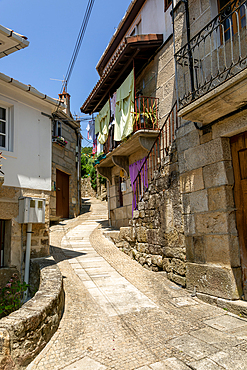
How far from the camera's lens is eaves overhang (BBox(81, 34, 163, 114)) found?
7895 millimetres

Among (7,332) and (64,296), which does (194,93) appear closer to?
(64,296)

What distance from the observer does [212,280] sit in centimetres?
412

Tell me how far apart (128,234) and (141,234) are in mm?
696

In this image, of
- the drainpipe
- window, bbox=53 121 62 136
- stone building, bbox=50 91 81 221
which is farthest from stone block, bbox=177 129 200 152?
window, bbox=53 121 62 136

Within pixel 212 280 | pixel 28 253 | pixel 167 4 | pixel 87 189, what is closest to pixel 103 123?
pixel 167 4

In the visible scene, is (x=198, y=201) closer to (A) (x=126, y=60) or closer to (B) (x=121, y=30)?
(A) (x=126, y=60)

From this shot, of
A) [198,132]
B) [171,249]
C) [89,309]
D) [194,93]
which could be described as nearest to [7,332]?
[89,309]

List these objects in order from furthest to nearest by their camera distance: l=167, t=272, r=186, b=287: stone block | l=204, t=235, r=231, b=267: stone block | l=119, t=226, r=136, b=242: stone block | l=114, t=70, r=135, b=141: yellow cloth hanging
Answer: l=114, t=70, r=135, b=141: yellow cloth hanging < l=119, t=226, r=136, b=242: stone block < l=167, t=272, r=186, b=287: stone block < l=204, t=235, r=231, b=267: stone block

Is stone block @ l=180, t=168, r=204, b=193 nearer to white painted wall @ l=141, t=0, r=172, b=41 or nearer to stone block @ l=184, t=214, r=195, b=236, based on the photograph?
stone block @ l=184, t=214, r=195, b=236

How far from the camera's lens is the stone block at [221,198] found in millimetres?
4000

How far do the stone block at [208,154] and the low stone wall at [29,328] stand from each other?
2.85 meters

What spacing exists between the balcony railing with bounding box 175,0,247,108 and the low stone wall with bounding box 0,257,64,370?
3.38 m

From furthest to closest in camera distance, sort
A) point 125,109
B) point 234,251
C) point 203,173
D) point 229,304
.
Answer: point 125,109, point 203,173, point 234,251, point 229,304

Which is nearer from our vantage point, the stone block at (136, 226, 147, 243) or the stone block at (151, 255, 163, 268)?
the stone block at (151, 255, 163, 268)
